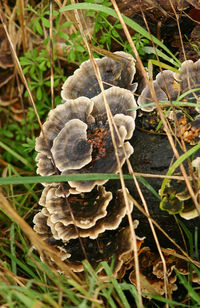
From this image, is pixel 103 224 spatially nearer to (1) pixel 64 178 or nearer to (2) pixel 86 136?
(1) pixel 64 178

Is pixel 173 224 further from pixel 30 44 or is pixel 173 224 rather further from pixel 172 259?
pixel 30 44

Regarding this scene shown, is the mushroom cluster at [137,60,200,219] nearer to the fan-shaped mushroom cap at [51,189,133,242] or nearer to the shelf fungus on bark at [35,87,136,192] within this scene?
the shelf fungus on bark at [35,87,136,192]

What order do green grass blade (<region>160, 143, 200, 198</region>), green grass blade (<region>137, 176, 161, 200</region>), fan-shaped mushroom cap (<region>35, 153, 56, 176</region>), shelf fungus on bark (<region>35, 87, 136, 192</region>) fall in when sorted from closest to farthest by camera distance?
1. green grass blade (<region>160, 143, 200, 198</region>)
2. green grass blade (<region>137, 176, 161, 200</region>)
3. shelf fungus on bark (<region>35, 87, 136, 192</region>)
4. fan-shaped mushroom cap (<region>35, 153, 56, 176</region>)

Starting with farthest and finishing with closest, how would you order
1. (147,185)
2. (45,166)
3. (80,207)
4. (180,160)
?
(45,166) → (80,207) → (147,185) → (180,160)

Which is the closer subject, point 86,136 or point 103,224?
point 103,224

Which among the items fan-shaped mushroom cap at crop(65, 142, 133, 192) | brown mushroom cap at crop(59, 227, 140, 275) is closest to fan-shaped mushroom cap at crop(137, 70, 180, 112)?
fan-shaped mushroom cap at crop(65, 142, 133, 192)

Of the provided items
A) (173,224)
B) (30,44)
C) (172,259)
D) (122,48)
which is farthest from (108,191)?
(30,44)

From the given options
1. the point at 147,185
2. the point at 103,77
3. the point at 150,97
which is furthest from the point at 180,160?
the point at 103,77
